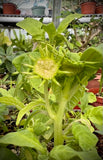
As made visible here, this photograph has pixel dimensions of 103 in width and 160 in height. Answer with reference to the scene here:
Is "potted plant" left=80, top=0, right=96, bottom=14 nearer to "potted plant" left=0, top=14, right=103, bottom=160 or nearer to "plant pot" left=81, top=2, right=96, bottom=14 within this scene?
"plant pot" left=81, top=2, right=96, bottom=14

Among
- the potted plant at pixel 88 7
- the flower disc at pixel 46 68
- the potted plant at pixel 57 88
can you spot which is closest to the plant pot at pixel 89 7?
the potted plant at pixel 88 7

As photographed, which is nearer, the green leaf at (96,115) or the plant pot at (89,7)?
the green leaf at (96,115)

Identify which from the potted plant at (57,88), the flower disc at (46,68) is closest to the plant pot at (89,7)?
the potted plant at (57,88)

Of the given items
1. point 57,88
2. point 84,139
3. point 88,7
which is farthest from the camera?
point 88,7

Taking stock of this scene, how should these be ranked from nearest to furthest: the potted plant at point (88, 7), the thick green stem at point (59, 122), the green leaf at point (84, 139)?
the green leaf at point (84, 139), the thick green stem at point (59, 122), the potted plant at point (88, 7)

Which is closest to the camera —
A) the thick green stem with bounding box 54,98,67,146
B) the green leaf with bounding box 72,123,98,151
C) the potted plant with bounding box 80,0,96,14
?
the green leaf with bounding box 72,123,98,151

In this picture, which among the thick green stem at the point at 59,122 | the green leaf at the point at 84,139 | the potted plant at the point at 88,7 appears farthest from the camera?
the potted plant at the point at 88,7

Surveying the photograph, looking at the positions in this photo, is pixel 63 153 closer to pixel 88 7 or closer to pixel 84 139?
pixel 84 139

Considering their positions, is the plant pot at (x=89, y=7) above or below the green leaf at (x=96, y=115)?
above

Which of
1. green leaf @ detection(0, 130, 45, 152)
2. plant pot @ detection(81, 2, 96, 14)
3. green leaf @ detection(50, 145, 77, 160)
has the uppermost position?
plant pot @ detection(81, 2, 96, 14)

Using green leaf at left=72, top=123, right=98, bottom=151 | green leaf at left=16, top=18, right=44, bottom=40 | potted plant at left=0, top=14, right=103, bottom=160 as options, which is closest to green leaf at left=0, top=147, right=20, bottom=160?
potted plant at left=0, top=14, right=103, bottom=160

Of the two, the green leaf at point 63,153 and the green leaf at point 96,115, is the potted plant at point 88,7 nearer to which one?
the green leaf at point 96,115

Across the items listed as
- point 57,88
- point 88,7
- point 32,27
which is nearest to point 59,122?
point 57,88

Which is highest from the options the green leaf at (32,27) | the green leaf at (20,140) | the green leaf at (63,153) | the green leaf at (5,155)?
the green leaf at (32,27)
